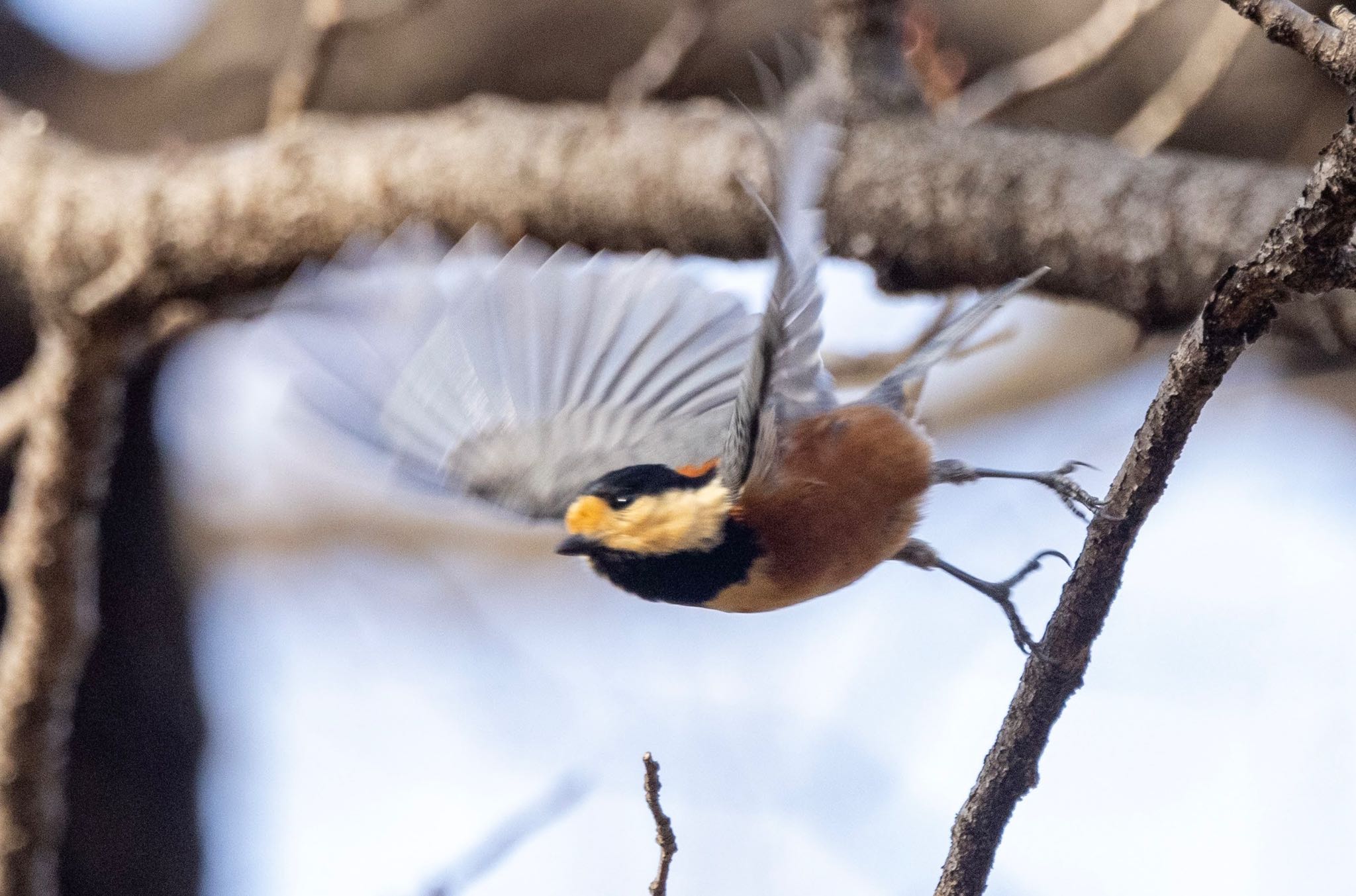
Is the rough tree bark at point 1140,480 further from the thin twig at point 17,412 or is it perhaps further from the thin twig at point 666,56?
the thin twig at point 17,412

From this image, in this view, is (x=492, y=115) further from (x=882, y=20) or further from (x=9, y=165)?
(x=9, y=165)

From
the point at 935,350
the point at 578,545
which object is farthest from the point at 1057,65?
the point at 578,545

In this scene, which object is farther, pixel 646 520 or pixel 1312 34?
pixel 646 520

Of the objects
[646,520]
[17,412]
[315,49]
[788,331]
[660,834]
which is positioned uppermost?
[315,49]

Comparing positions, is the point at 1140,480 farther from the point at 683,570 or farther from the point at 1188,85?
the point at 1188,85

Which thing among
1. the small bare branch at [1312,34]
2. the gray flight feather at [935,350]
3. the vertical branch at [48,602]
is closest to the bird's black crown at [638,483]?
the gray flight feather at [935,350]

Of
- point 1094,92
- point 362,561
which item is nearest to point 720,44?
point 1094,92
